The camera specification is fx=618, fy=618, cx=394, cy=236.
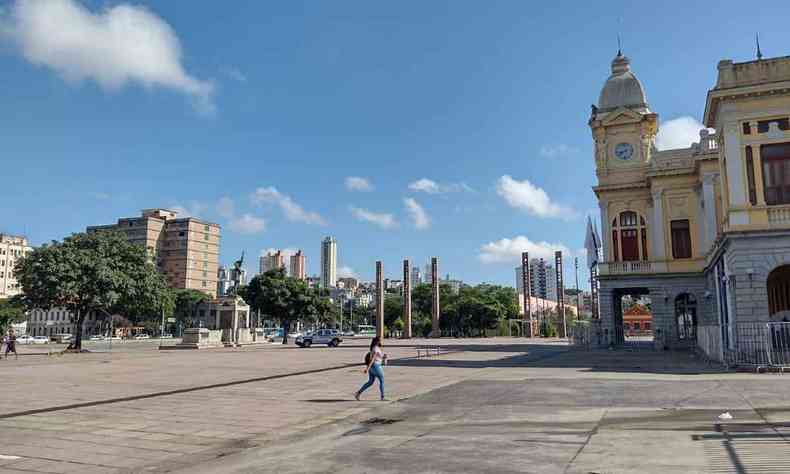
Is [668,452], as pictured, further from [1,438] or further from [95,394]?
[95,394]

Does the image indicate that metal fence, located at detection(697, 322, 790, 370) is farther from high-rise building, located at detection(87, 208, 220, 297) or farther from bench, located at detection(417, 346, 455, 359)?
high-rise building, located at detection(87, 208, 220, 297)

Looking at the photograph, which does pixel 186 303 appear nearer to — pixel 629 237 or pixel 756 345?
pixel 629 237

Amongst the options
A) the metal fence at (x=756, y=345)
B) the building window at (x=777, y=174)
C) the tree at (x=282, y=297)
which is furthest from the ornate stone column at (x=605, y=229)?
the tree at (x=282, y=297)

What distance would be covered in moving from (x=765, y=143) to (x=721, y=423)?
19.9 meters

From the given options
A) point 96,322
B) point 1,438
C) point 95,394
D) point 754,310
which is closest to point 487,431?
point 1,438

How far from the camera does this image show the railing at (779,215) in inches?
985

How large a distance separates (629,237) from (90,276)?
3838 centimetres

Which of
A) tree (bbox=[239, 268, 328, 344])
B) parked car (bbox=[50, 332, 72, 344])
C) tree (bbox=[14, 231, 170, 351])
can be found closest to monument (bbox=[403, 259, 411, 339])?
tree (bbox=[239, 268, 328, 344])

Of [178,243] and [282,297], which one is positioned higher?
[178,243]

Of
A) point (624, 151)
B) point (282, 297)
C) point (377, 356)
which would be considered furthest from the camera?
point (282, 297)

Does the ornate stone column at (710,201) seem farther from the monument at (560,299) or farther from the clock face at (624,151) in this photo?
the monument at (560,299)

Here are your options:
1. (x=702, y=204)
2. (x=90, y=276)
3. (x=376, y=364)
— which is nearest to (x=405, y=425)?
(x=376, y=364)

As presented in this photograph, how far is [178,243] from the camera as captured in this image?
14950 cm

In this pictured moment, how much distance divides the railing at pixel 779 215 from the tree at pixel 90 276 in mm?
36163
